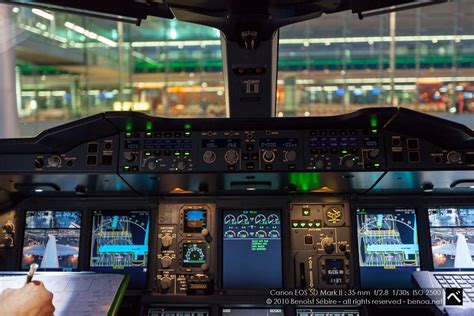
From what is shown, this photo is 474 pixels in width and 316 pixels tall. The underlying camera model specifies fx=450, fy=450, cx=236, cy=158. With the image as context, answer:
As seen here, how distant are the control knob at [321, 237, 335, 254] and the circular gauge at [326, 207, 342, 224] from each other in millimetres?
111

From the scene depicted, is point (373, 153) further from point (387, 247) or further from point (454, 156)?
point (387, 247)

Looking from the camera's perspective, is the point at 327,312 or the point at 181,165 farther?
the point at 327,312

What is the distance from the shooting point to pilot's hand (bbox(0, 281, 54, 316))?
2.02 metres

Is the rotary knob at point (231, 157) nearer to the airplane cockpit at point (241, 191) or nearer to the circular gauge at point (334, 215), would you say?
the airplane cockpit at point (241, 191)

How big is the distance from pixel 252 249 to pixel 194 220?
1.32ft

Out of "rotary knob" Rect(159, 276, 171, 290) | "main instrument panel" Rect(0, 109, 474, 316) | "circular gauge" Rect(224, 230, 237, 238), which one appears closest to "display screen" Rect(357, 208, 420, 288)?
"main instrument panel" Rect(0, 109, 474, 316)

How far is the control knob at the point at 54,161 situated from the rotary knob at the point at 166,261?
85 cm

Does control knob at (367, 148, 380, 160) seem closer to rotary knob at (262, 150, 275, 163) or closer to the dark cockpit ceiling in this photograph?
rotary knob at (262, 150, 275, 163)

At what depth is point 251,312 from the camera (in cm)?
264

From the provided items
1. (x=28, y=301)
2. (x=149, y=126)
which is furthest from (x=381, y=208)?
(x=28, y=301)

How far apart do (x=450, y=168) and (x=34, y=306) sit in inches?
83.2

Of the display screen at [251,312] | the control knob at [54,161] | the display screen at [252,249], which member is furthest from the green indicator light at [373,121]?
the control knob at [54,161]

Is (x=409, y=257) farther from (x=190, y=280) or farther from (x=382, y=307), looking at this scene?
(x=190, y=280)

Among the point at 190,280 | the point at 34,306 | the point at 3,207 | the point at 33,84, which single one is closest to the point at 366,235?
the point at 190,280
